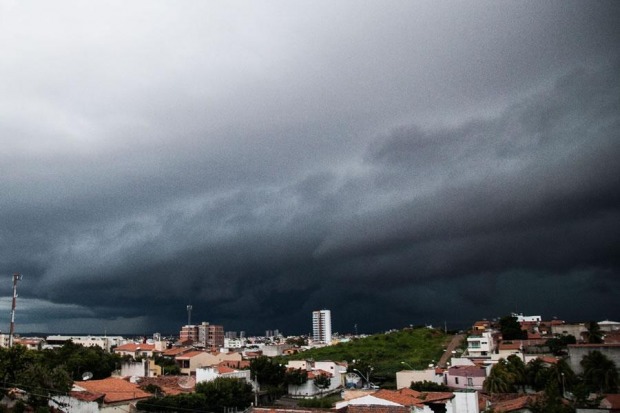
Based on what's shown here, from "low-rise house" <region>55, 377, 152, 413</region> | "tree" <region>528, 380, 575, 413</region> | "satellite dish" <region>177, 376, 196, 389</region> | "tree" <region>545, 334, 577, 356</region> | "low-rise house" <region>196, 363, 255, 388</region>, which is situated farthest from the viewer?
"tree" <region>545, 334, 577, 356</region>

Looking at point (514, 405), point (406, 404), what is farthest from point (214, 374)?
point (514, 405)

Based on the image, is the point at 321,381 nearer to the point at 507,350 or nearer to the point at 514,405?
the point at 507,350

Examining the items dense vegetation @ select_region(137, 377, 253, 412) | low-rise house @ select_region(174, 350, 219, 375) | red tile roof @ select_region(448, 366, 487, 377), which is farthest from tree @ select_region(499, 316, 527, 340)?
dense vegetation @ select_region(137, 377, 253, 412)

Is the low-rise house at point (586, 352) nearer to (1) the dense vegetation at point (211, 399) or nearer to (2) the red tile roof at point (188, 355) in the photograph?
(1) the dense vegetation at point (211, 399)

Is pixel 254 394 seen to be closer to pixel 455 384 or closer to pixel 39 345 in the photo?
pixel 455 384

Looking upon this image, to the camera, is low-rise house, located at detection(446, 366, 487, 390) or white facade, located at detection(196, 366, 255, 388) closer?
white facade, located at detection(196, 366, 255, 388)

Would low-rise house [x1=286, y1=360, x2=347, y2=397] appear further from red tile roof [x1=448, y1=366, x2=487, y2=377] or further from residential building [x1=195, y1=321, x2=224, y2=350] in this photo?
residential building [x1=195, y1=321, x2=224, y2=350]
